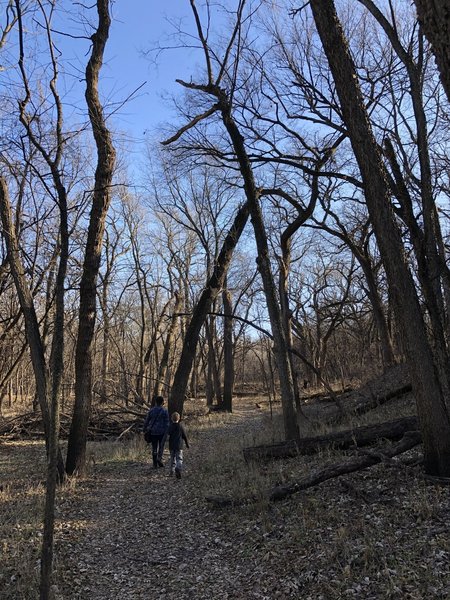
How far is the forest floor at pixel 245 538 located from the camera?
4.42 meters

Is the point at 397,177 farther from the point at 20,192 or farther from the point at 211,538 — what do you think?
the point at 20,192

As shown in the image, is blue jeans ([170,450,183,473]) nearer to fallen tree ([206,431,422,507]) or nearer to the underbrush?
the underbrush

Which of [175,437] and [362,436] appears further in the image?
[175,437]

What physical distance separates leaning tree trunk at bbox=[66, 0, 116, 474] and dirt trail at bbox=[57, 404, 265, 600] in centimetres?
90

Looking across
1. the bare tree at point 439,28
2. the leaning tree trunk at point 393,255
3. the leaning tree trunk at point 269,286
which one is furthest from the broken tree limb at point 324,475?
the bare tree at point 439,28

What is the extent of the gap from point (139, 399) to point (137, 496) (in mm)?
10498

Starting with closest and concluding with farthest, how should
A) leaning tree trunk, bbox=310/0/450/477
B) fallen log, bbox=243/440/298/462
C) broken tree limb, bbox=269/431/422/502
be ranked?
leaning tree trunk, bbox=310/0/450/477 < broken tree limb, bbox=269/431/422/502 < fallen log, bbox=243/440/298/462

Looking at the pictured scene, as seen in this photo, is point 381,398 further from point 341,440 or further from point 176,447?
point 176,447

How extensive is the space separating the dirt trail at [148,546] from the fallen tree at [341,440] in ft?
4.60

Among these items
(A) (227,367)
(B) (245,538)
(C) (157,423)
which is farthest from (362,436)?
(A) (227,367)

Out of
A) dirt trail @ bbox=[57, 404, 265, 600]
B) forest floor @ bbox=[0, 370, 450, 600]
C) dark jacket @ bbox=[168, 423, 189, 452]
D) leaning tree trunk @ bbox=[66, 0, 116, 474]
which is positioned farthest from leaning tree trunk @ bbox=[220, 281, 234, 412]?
forest floor @ bbox=[0, 370, 450, 600]

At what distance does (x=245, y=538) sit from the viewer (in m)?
5.85

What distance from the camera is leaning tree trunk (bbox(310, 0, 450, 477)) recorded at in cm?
604

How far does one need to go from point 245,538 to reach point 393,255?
4137mm
